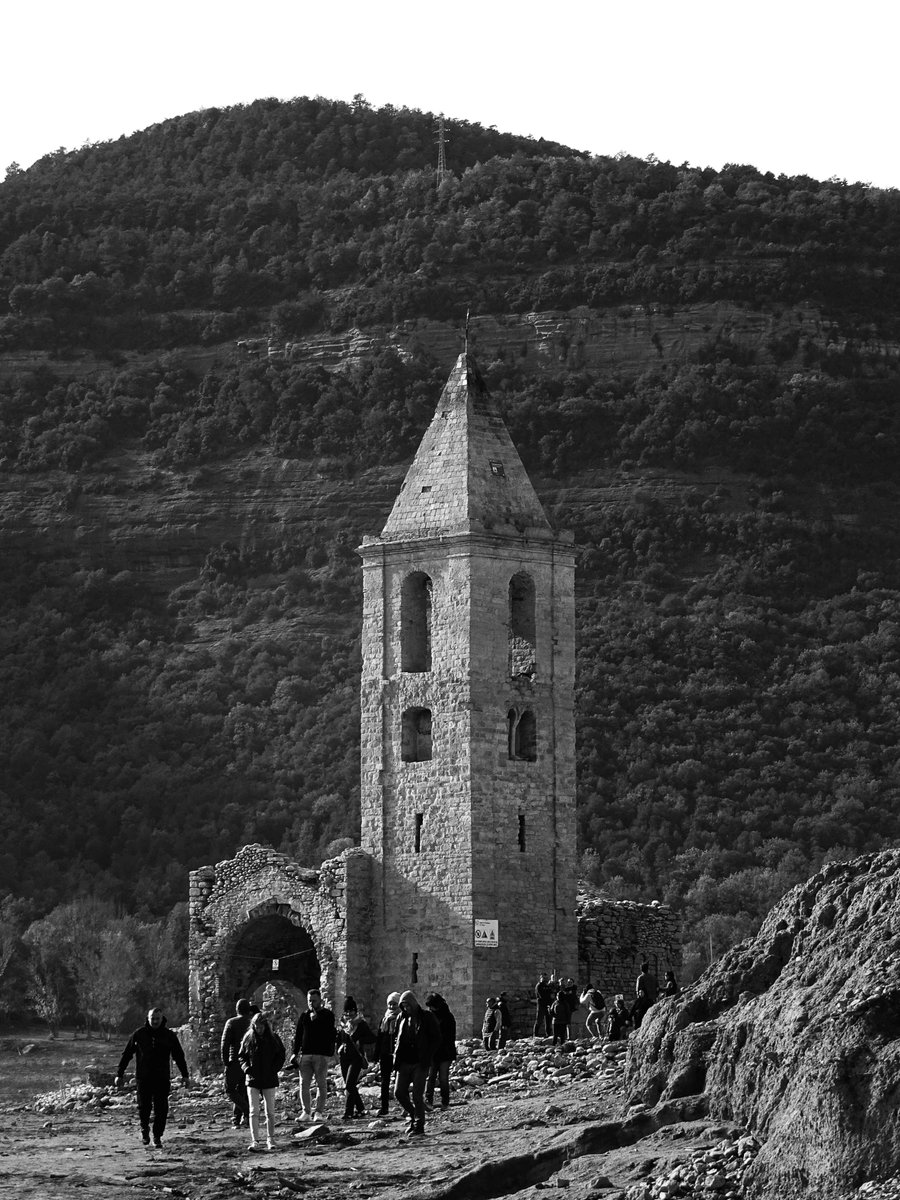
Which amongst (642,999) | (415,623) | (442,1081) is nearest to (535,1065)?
(642,999)

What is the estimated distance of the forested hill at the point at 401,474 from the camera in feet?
265

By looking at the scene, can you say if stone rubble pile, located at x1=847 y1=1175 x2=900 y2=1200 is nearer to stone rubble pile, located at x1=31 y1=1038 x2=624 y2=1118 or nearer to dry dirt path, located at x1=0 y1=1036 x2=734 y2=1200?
dry dirt path, located at x1=0 y1=1036 x2=734 y2=1200

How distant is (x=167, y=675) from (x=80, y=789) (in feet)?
17.0

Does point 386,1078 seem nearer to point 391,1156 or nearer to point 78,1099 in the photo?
point 391,1156

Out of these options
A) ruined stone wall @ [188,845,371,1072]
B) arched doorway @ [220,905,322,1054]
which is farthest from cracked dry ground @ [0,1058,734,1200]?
arched doorway @ [220,905,322,1054]

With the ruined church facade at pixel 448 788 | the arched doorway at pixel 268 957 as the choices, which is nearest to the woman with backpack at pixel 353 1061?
the ruined church facade at pixel 448 788

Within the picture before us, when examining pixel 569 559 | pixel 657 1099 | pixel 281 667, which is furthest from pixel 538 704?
pixel 281 667

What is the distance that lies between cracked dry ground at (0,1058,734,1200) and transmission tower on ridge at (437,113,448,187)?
80685 mm

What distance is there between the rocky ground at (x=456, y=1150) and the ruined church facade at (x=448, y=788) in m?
6.10

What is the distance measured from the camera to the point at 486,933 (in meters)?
45.2

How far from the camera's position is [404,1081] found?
30.0 metres

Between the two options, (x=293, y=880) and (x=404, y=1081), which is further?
(x=293, y=880)

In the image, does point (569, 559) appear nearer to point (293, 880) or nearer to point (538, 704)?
point (538, 704)

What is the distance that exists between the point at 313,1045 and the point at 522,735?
1575 centimetres
